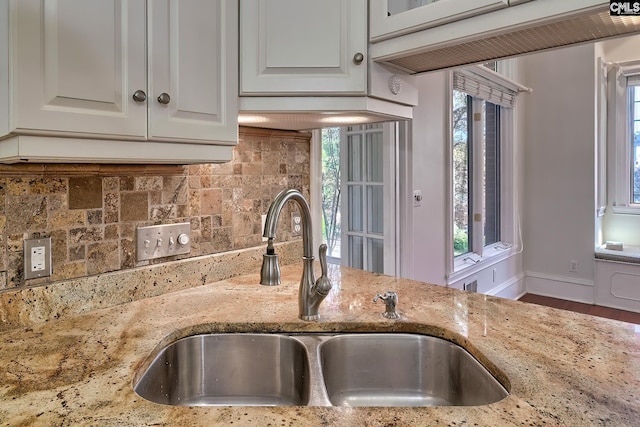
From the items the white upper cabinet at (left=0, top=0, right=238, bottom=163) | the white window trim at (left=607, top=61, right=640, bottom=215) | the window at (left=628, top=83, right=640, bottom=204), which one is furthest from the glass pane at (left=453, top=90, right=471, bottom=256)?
the white upper cabinet at (left=0, top=0, right=238, bottom=163)

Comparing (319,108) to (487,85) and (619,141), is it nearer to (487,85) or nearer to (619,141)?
(487,85)

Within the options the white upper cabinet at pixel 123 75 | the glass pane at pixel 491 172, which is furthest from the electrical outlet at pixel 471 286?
the white upper cabinet at pixel 123 75

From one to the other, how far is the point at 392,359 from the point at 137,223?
92 centimetres

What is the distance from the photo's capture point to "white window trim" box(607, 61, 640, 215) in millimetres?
4094

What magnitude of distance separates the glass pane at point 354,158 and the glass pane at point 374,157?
9 centimetres

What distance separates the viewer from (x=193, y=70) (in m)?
1.12

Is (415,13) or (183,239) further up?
(415,13)

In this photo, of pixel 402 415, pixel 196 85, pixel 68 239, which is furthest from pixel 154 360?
pixel 196 85

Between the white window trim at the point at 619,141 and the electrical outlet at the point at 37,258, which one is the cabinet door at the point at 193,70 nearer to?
the electrical outlet at the point at 37,258

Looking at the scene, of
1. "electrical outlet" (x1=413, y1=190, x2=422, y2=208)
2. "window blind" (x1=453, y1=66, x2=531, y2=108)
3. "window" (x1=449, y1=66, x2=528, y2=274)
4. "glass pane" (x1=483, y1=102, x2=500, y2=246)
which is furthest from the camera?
"glass pane" (x1=483, y1=102, x2=500, y2=246)

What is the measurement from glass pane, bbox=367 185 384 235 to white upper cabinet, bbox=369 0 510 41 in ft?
5.32

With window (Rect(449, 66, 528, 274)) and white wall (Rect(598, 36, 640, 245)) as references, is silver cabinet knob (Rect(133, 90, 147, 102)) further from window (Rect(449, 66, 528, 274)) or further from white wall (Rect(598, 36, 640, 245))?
white wall (Rect(598, 36, 640, 245))

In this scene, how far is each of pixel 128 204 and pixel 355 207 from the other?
74.8 inches

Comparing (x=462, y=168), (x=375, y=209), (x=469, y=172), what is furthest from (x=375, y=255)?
(x=469, y=172)
